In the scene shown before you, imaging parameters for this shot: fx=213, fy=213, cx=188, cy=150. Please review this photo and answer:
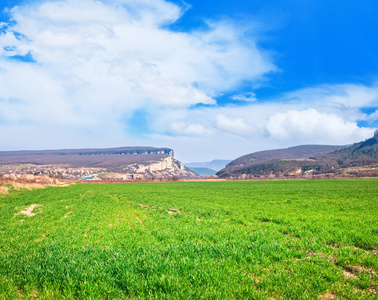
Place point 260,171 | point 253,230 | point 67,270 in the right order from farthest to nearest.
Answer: point 260,171 < point 253,230 < point 67,270

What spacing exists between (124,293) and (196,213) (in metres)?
12.9

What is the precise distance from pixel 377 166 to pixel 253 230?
15571 cm

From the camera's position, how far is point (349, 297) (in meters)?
4.74

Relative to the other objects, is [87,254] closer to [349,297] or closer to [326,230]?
[349,297]

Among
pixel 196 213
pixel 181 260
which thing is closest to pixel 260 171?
pixel 196 213

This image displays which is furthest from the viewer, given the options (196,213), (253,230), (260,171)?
(260,171)

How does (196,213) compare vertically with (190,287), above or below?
below

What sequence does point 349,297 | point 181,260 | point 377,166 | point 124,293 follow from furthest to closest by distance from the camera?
point 377,166 → point 181,260 → point 124,293 → point 349,297

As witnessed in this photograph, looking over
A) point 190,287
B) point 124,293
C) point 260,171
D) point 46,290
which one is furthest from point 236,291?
point 260,171

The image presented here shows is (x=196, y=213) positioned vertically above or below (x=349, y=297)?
below

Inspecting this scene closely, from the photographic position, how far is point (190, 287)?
520 cm

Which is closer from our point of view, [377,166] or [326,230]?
[326,230]

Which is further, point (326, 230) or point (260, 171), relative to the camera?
point (260, 171)

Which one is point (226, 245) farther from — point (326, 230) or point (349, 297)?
point (326, 230)
